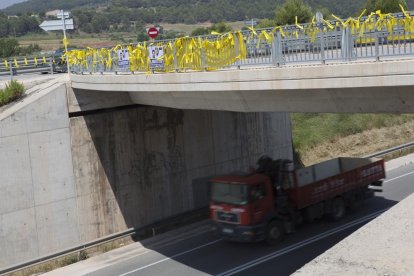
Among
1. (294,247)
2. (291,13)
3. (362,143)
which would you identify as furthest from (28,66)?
(291,13)

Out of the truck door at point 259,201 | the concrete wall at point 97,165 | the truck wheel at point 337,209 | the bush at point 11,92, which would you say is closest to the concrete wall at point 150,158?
the concrete wall at point 97,165

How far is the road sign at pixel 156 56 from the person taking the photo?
1580 cm

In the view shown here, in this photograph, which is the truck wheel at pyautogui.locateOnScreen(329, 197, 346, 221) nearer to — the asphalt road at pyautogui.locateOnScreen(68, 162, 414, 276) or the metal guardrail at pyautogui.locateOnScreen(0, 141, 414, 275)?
the asphalt road at pyautogui.locateOnScreen(68, 162, 414, 276)

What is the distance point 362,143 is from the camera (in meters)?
32.0

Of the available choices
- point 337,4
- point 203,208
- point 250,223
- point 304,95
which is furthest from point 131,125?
point 337,4

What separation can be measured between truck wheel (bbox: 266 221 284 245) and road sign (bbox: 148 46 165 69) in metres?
5.95

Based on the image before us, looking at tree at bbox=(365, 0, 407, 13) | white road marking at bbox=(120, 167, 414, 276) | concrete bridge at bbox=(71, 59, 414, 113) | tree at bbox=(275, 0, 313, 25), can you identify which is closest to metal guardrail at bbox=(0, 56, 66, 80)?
concrete bridge at bbox=(71, 59, 414, 113)

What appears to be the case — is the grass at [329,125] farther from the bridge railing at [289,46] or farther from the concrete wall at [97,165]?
the bridge railing at [289,46]

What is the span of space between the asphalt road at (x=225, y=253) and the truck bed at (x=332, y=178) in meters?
1.11

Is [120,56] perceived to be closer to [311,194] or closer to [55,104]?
[55,104]

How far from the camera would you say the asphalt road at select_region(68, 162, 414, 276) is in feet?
53.9

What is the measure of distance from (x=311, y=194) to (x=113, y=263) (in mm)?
6585

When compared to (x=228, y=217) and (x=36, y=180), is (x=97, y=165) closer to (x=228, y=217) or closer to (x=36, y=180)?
(x=36, y=180)

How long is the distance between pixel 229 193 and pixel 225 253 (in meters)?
1.86
